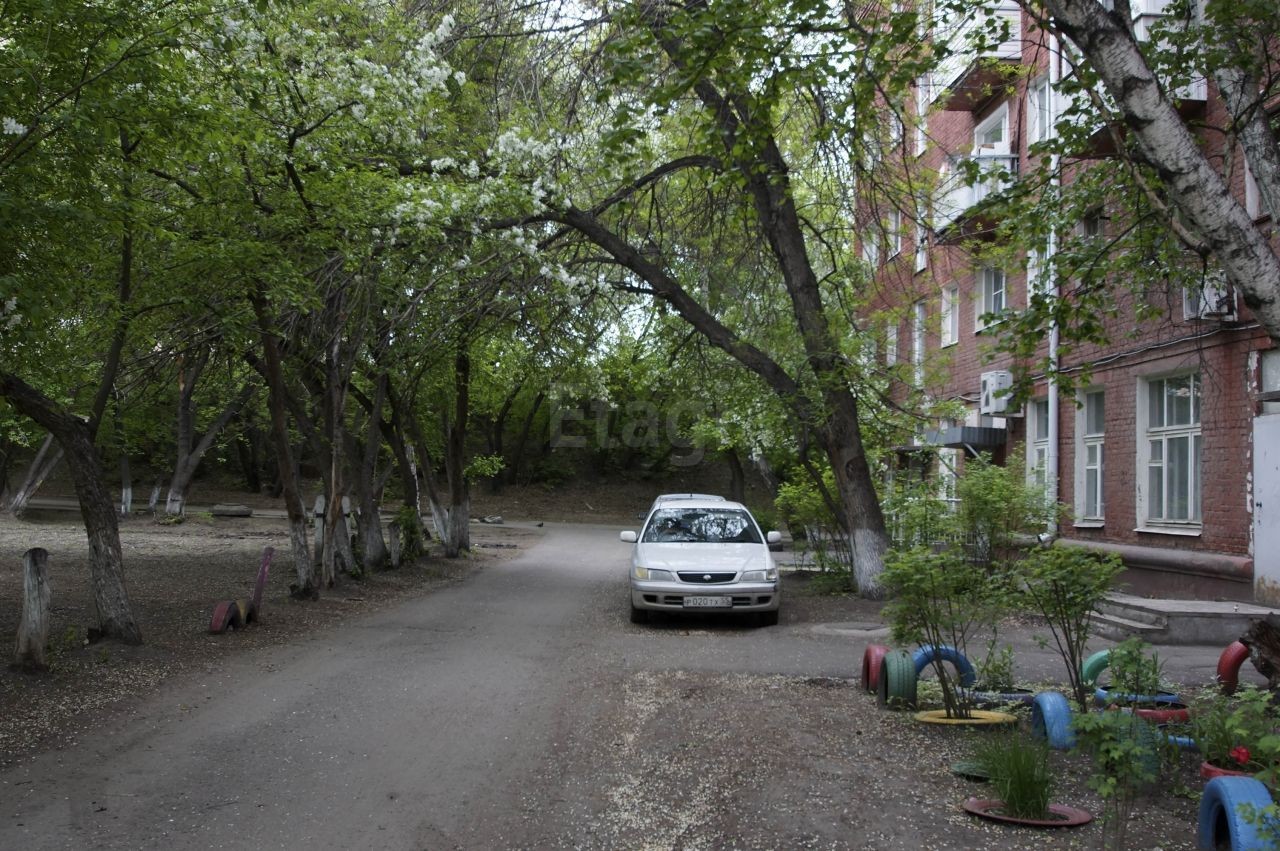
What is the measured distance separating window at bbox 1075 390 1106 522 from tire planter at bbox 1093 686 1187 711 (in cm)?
1004

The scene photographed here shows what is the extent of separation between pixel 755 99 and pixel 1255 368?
8243mm

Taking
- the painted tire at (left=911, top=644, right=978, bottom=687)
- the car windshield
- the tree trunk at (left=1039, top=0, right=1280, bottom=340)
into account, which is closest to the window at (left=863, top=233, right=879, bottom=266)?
the car windshield

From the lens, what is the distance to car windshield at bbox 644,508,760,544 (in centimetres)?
1341

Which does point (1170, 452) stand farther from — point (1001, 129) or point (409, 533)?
point (409, 533)

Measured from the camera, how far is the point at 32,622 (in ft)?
26.2

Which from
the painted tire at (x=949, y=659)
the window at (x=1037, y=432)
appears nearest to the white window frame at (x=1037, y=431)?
the window at (x=1037, y=432)

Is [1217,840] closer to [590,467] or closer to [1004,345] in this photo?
[1004,345]

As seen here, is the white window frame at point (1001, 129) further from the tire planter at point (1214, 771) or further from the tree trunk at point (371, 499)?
the tire planter at point (1214, 771)

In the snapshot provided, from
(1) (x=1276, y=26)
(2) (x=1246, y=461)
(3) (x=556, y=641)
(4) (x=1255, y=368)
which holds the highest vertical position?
(1) (x=1276, y=26)

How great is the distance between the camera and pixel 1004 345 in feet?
26.3

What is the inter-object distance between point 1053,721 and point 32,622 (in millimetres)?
7351

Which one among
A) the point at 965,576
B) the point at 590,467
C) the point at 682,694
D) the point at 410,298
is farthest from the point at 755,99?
the point at 590,467

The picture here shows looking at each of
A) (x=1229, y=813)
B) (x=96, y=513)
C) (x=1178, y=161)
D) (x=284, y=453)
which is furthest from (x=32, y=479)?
(x=1229, y=813)

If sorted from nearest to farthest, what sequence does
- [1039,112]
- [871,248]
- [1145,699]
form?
[1145,699] < [1039,112] < [871,248]
